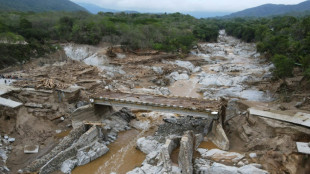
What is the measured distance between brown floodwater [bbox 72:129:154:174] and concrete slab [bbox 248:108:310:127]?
8647 millimetres

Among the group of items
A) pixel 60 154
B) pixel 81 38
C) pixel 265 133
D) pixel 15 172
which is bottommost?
pixel 15 172

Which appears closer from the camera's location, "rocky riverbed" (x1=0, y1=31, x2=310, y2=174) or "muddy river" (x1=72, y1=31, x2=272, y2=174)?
"rocky riverbed" (x1=0, y1=31, x2=310, y2=174)

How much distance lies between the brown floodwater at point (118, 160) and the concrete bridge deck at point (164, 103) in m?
2.91

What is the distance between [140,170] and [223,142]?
595 cm

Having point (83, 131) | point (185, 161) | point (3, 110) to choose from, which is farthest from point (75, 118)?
point (185, 161)

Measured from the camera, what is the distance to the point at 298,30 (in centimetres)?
3606

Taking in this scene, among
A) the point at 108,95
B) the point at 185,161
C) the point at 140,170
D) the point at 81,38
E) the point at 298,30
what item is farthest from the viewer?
the point at 81,38

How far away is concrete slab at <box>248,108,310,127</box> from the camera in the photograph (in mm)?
13336

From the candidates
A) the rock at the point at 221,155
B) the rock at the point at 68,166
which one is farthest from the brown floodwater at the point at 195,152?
the rock at the point at 68,166

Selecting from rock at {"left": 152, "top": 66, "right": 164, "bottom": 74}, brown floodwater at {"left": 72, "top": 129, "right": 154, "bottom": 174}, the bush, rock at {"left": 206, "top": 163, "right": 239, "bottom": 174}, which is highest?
the bush

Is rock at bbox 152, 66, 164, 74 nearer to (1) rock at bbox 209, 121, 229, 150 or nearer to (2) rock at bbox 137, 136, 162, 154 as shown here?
(1) rock at bbox 209, 121, 229, 150

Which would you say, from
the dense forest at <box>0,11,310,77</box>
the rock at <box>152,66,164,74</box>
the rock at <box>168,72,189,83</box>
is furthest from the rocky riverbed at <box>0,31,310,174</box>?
the rock at <box>152,66,164,74</box>

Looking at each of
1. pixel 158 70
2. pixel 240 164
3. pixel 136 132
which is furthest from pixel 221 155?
pixel 158 70

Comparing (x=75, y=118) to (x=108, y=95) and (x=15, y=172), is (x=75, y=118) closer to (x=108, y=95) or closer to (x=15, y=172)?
(x=108, y=95)
